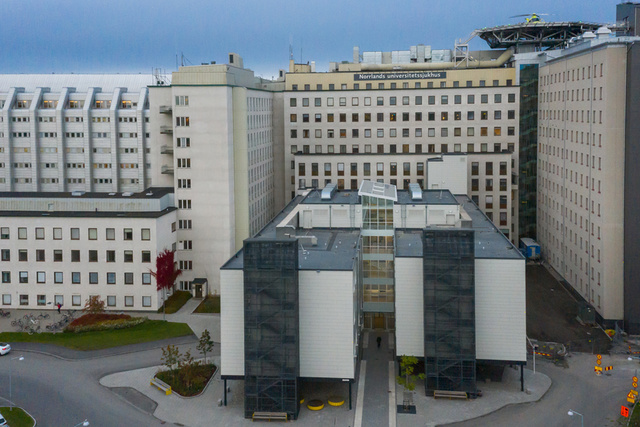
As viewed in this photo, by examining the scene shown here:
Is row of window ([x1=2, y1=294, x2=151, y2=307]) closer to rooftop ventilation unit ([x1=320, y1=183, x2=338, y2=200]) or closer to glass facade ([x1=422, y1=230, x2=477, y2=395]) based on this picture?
rooftop ventilation unit ([x1=320, y1=183, x2=338, y2=200])

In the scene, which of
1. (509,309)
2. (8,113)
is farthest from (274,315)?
(8,113)

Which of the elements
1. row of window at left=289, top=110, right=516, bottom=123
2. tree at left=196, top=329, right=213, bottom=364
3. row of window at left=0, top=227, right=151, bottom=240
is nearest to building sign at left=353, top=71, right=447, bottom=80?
row of window at left=289, top=110, right=516, bottom=123

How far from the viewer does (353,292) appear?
47625 mm

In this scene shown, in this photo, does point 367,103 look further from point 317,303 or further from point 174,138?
point 317,303

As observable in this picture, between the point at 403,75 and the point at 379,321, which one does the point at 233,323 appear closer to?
the point at 379,321

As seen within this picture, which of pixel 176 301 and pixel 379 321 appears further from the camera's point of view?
pixel 176 301

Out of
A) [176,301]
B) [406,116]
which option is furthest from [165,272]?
[406,116]

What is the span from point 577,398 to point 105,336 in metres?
38.5

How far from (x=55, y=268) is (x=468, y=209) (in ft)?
140

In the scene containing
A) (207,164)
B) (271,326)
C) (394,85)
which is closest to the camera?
(271,326)

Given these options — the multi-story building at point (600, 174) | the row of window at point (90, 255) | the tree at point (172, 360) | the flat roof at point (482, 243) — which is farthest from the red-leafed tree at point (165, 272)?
the multi-story building at point (600, 174)

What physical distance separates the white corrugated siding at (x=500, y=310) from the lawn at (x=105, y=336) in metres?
26.7

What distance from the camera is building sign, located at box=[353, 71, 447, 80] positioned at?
99188 mm

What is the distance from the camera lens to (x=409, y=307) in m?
49.1
